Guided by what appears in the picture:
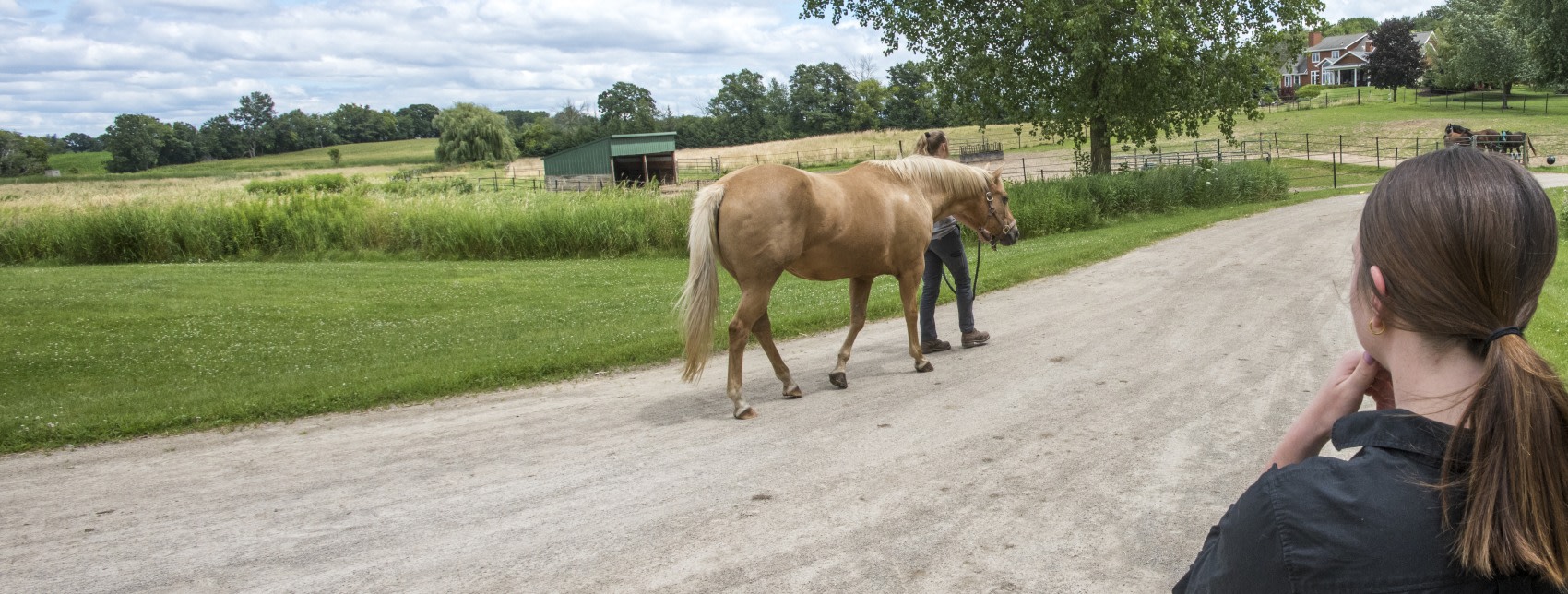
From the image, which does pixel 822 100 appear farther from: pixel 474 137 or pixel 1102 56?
pixel 1102 56

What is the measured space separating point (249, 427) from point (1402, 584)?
26.6 feet

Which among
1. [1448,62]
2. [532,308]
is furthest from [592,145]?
[1448,62]

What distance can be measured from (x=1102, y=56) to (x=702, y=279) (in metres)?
22.1

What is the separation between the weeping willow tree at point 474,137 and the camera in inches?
3634

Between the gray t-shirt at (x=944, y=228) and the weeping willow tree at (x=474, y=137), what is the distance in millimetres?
87515

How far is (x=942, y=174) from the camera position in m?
9.20

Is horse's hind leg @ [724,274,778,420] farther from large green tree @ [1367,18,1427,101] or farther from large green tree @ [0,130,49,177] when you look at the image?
large green tree @ [1367,18,1427,101]

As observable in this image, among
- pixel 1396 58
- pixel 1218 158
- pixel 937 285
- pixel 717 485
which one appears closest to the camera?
pixel 717 485

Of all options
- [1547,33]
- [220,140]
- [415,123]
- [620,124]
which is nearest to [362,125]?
[415,123]

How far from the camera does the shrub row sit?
2245 cm

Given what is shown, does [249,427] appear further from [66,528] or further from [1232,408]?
[1232,408]

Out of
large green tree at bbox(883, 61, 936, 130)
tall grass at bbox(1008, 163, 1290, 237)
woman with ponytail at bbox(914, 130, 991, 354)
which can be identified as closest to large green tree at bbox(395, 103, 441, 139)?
large green tree at bbox(883, 61, 936, 130)

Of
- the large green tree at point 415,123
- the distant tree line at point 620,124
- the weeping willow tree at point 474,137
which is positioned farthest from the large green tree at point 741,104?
the large green tree at point 415,123

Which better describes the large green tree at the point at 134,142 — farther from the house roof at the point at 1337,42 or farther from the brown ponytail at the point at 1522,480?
the house roof at the point at 1337,42
